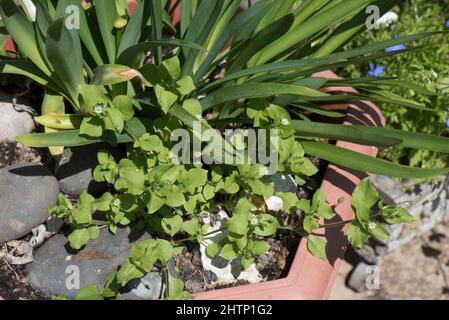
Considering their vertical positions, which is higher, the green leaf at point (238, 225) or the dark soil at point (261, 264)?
the green leaf at point (238, 225)

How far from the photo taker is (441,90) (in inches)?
61.1

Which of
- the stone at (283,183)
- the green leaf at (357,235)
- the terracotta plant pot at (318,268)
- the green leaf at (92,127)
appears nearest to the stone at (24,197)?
the green leaf at (92,127)

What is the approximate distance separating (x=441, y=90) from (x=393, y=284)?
0.79 meters

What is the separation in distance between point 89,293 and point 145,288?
0.15 metres

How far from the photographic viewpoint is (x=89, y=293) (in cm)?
112

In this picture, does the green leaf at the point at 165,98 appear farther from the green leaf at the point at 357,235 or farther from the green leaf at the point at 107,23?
the green leaf at the point at 357,235

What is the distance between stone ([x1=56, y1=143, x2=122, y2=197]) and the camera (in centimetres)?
138

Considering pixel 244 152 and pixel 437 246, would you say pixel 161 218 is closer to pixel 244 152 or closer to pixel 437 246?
pixel 244 152

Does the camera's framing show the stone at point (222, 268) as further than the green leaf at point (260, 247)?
Yes

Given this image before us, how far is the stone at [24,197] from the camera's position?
4.22 ft

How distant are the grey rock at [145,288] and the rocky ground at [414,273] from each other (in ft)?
3.12

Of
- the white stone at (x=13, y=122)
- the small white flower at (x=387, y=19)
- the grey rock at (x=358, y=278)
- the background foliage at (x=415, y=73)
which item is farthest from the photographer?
the grey rock at (x=358, y=278)

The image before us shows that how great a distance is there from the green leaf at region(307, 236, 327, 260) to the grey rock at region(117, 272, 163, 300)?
34 cm
